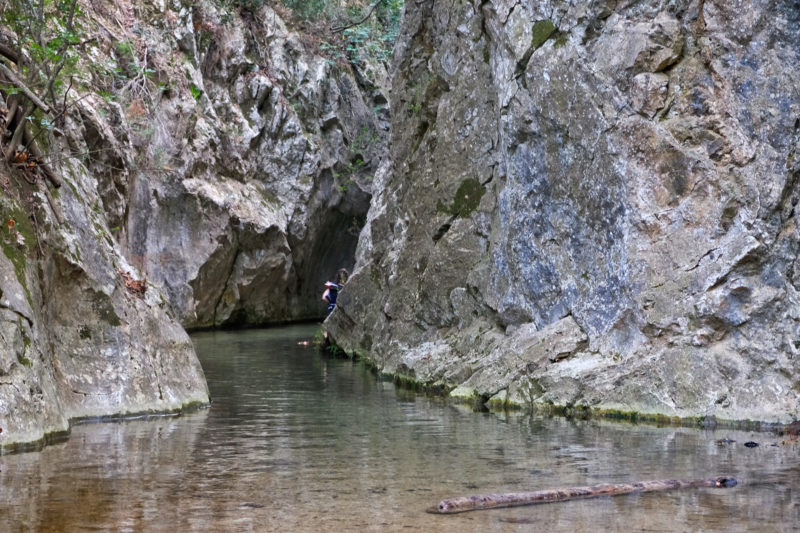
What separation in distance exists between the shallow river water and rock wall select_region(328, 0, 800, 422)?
136 cm

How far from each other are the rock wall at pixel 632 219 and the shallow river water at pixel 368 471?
136 centimetres

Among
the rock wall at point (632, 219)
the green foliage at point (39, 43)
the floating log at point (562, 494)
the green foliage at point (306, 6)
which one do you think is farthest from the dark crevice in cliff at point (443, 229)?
the green foliage at point (306, 6)

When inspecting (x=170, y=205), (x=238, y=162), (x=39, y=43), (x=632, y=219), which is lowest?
(x=632, y=219)

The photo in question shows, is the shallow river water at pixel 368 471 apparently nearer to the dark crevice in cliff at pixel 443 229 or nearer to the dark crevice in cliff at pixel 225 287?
the dark crevice in cliff at pixel 443 229

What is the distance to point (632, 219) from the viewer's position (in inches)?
543

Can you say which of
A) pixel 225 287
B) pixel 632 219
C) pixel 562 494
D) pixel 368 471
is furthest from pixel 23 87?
pixel 225 287

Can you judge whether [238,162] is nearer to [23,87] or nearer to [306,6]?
[306,6]

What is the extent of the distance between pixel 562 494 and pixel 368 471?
6.60 ft

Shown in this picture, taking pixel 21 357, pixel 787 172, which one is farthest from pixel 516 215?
pixel 21 357

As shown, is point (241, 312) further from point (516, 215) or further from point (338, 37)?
point (516, 215)

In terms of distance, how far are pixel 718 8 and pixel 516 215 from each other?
14.3ft

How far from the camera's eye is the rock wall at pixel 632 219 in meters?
12.7

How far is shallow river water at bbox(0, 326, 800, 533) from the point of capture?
686cm

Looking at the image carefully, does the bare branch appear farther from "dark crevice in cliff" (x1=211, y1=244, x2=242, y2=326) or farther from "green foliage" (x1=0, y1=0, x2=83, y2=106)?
"dark crevice in cliff" (x1=211, y1=244, x2=242, y2=326)
